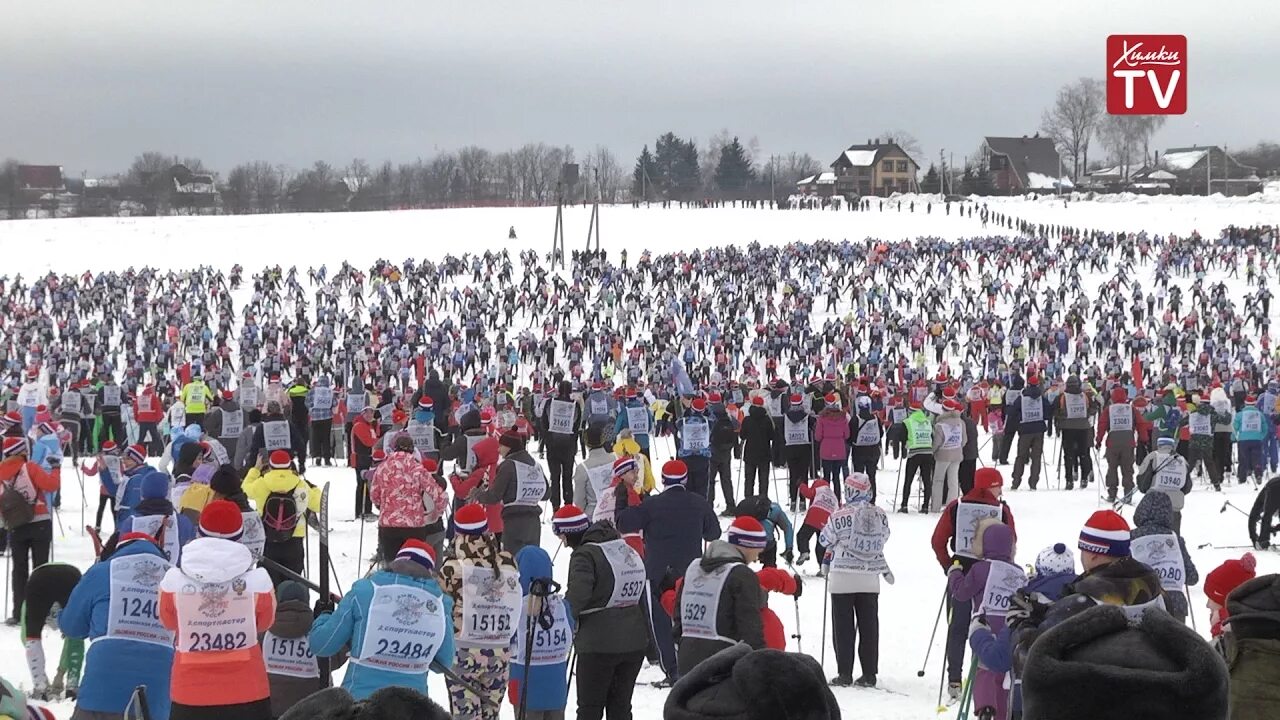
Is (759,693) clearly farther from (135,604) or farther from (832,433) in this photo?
(832,433)

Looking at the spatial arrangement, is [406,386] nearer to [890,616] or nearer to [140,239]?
[890,616]

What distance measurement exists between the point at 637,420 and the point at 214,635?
12.1 m

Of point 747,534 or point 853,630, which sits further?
point 853,630

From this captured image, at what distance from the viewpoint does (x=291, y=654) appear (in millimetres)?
6430

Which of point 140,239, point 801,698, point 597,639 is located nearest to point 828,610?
point 597,639

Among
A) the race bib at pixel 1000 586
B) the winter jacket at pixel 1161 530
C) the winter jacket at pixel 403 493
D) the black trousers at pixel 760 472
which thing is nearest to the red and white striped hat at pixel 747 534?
the race bib at pixel 1000 586

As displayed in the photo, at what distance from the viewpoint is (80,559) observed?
1328 cm

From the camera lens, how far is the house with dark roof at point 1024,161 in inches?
4641

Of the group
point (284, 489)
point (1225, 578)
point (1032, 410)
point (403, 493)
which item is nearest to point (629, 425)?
point (1032, 410)

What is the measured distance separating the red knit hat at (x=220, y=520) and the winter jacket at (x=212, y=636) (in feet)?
1.53

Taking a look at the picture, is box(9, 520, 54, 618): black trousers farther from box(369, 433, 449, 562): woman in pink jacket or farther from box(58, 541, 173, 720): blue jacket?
box(58, 541, 173, 720): blue jacket

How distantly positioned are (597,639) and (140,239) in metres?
61.1

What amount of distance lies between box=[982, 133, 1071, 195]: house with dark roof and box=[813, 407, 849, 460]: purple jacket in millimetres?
105472

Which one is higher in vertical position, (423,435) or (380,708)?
(380,708)
